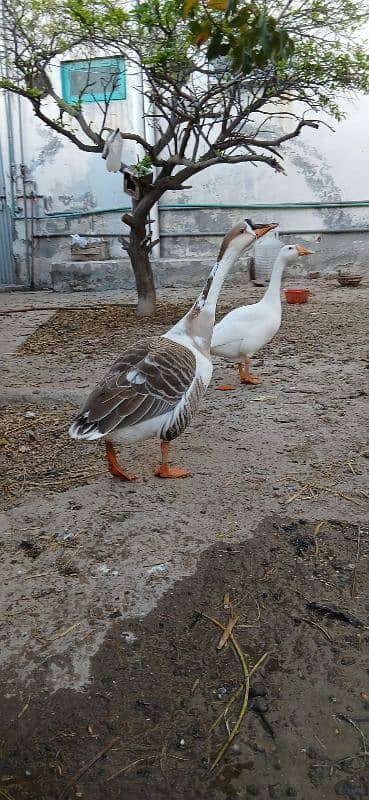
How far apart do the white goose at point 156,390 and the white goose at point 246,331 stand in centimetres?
121

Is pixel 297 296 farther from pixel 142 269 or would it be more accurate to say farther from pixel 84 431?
pixel 84 431

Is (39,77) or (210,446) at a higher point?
(39,77)

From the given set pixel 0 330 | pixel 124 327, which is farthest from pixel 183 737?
pixel 0 330

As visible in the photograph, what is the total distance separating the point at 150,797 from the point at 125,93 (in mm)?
12665

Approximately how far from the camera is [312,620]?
98.1 inches

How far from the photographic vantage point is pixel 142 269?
8672mm

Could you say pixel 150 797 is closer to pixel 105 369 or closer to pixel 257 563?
pixel 257 563

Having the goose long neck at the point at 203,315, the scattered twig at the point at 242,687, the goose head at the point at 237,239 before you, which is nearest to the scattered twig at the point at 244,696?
the scattered twig at the point at 242,687

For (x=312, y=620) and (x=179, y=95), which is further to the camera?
(x=179, y=95)

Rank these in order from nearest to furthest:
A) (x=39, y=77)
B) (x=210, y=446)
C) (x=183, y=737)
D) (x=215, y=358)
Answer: (x=183, y=737)
(x=210, y=446)
(x=215, y=358)
(x=39, y=77)

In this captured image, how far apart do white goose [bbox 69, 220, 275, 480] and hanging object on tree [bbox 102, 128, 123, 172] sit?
168 inches

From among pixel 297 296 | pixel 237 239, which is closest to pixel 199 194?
pixel 297 296

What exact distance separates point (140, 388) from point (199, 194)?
10253mm

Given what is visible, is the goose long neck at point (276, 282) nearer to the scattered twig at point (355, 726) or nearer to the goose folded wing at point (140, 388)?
the goose folded wing at point (140, 388)
